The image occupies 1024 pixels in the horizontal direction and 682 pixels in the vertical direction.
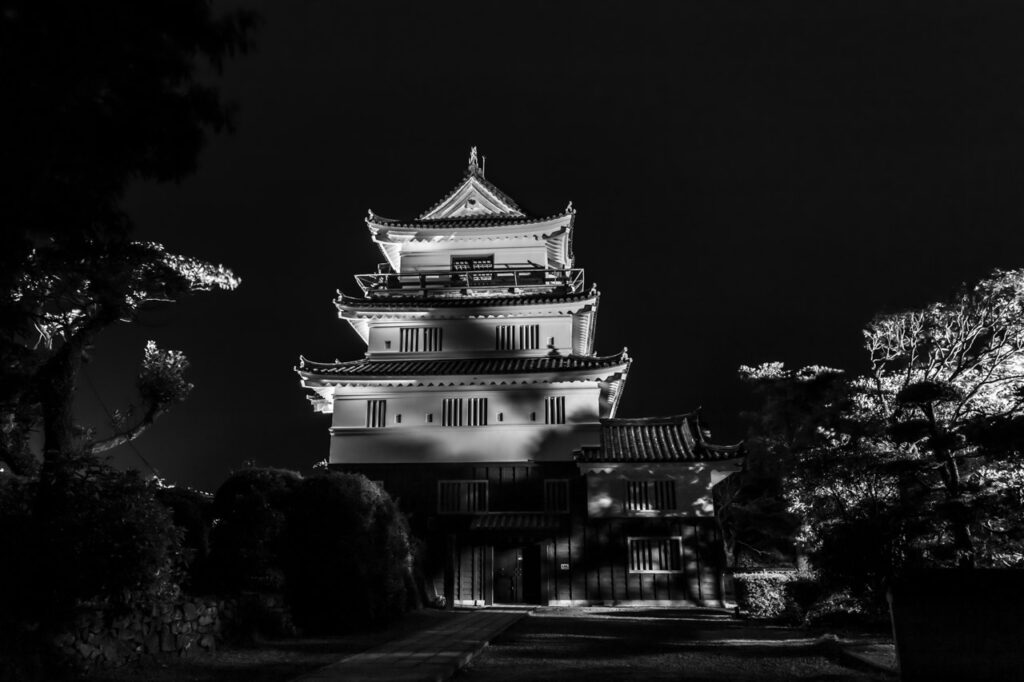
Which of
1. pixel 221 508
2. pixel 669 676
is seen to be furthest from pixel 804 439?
pixel 221 508

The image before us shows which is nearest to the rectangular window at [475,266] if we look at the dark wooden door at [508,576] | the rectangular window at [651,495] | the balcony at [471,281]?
the balcony at [471,281]

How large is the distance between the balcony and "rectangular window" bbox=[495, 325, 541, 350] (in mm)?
1924

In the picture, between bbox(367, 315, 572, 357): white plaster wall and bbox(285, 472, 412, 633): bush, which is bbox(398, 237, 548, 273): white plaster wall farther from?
bbox(285, 472, 412, 633): bush

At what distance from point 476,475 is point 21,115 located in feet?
74.7

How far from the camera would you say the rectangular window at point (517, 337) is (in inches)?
1211

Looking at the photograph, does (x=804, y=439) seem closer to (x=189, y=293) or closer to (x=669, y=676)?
(x=669, y=676)

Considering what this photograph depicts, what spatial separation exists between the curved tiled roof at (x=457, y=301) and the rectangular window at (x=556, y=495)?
746 cm

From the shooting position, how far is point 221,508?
551 inches

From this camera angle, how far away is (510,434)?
2834 centimetres

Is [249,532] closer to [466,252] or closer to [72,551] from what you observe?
[72,551]

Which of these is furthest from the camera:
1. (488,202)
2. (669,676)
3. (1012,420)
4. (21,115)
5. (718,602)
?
(488,202)

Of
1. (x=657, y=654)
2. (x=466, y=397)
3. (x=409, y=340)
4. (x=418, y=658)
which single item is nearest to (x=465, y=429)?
(x=466, y=397)

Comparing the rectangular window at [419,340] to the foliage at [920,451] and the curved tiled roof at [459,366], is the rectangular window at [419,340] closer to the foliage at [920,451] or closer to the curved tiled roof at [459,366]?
the curved tiled roof at [459,366]

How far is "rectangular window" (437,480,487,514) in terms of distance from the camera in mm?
27547
